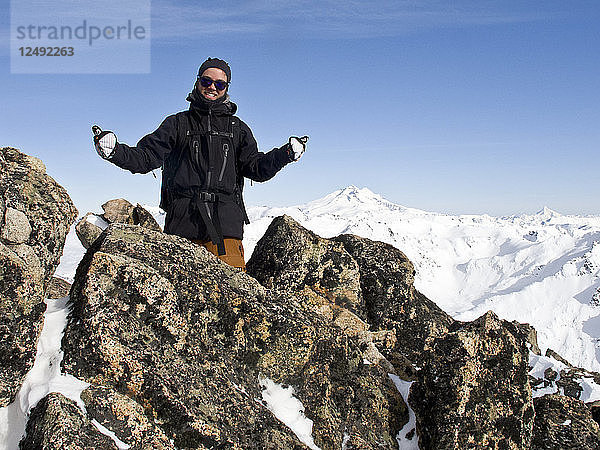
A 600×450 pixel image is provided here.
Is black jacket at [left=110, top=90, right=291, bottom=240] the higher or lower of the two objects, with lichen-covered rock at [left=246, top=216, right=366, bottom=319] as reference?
higher

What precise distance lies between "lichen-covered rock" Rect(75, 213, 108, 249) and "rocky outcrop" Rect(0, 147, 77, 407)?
13826 millimetres

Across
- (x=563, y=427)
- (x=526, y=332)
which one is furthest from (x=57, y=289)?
(x=526, y=332)

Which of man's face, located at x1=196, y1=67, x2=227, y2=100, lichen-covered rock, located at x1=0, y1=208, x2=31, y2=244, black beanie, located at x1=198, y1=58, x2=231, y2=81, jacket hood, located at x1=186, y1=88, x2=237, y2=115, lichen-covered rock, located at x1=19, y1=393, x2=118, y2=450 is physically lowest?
lichen-covered rock, located at x1=19, y1=393, x2=118, y2=450

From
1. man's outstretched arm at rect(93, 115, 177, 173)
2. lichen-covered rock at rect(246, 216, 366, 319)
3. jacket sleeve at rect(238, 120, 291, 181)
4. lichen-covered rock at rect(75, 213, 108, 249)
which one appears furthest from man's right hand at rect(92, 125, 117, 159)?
lichen-covered rock at rect(75, 213, 108, 249)

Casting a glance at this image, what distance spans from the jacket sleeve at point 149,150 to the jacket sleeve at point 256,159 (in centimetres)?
158

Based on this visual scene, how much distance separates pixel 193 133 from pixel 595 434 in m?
10.7

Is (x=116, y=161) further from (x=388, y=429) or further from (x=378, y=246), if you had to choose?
(x=378, y=246)

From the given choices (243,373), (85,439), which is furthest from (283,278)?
(85,439)

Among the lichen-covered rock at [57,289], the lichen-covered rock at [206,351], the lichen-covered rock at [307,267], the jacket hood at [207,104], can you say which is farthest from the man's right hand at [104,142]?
the lichen-covered rock at [57,289]

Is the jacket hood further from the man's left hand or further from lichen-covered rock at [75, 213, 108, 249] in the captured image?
lichen-covered rock at [75, 213, 108, 249]

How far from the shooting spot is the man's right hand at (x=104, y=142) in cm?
901

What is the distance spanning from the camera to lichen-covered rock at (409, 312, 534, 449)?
957cm

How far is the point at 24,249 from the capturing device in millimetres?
8172

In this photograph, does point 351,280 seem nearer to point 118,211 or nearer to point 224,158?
point 224,158
